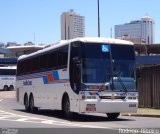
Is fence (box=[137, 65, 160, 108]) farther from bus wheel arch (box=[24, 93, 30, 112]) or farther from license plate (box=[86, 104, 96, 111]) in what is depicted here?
license plate (box=[86, 104, 96, 111])

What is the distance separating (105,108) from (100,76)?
139cm

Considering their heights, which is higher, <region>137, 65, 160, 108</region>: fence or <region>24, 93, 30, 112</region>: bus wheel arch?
<region>137, 65, 160, 108</region>: fence

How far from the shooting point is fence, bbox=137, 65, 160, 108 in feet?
91.2

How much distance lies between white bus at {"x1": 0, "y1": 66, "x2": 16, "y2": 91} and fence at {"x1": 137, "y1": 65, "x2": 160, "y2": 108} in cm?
4386

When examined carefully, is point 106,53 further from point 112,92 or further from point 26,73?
point 26,73

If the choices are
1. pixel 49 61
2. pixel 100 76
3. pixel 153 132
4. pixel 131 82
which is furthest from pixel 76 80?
pixel 153 132

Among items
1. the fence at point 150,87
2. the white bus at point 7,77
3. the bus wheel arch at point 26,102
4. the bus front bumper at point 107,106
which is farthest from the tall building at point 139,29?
the bus front bumper at point 107,106

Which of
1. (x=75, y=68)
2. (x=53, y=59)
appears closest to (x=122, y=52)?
(x=75, y=68)

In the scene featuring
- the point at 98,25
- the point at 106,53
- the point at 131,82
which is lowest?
the point at 131,82

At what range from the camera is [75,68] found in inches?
790

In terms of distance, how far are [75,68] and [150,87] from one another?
9572 millimetres

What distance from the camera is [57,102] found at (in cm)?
2294

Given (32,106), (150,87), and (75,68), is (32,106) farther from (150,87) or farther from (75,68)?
(75,68)

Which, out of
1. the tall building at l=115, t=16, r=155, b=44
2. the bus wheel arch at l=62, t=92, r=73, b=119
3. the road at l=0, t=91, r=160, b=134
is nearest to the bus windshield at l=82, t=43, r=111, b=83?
the road at l=0, t=91, r=160, b=134
